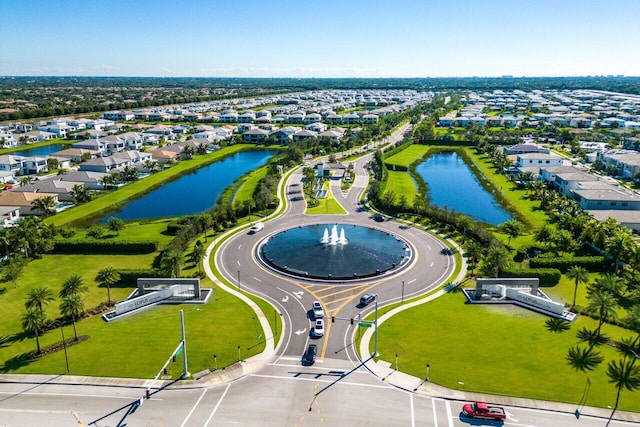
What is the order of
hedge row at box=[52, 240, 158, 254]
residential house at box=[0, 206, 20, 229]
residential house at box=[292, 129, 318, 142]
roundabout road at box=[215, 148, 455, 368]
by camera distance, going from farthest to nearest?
residential house at box=[292, 129, 318, 142] < residential house at box=[0, 206, 20, 229] < hedge row at box=[52, 240, 158, 254] < roundabout road at box=[215, 148, 455, 368]

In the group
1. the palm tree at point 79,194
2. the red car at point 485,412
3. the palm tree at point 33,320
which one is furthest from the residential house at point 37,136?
the red car at point 485,412

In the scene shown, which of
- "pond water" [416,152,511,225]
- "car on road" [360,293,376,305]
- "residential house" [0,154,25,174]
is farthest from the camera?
"residential house" [0,154,25,174]

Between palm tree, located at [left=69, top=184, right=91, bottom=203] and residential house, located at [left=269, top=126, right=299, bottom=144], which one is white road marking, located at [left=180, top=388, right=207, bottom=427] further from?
residential house, located at [left=269, top=126, right=299, bottom=144]

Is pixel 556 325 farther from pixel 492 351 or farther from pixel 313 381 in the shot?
pixel 313 381

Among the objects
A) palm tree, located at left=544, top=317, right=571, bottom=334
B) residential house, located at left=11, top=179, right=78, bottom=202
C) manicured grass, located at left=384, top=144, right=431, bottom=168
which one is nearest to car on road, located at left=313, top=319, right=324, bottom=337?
palm tree, located at left=544, top=317, right=571, bottom=334

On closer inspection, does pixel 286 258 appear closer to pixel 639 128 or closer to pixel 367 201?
pixel 367 201
